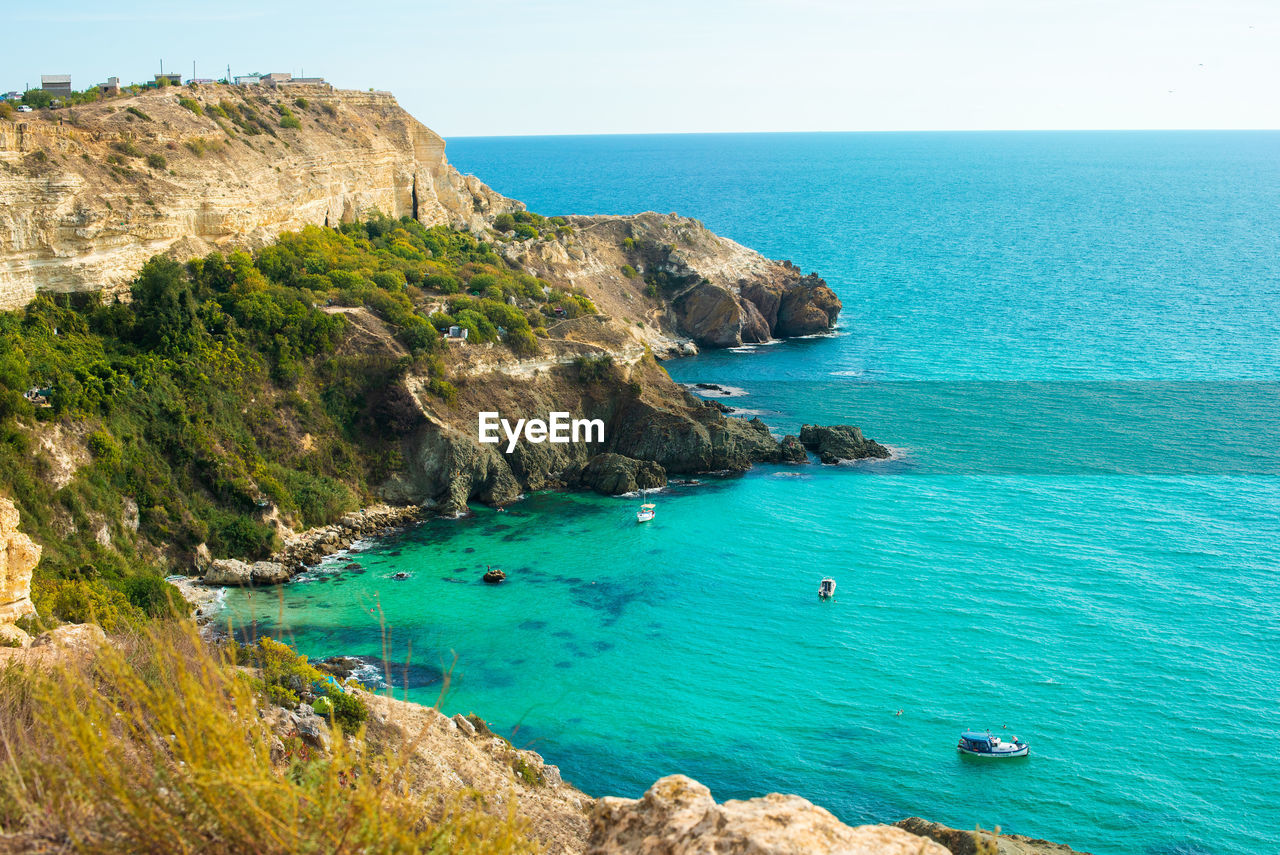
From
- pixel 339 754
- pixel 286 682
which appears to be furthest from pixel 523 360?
pixel 339 754

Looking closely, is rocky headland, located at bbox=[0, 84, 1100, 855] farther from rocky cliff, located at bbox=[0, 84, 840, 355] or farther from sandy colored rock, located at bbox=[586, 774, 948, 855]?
sandy colored rock, located at bbox=[586, 774, 948, 855]

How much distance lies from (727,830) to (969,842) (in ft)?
60.4

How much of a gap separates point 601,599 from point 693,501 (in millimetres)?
17495

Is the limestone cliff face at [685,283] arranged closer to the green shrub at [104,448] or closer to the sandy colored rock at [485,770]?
the green shrub at [104,448]

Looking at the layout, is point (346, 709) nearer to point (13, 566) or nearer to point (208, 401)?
point (13, 566)

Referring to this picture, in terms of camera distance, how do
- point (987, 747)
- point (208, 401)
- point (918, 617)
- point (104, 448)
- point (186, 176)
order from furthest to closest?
1. point (186, 176)
2. point (208, 401)
3. point (104, 448)
4. point (918, 617)
5. point (987, 747)

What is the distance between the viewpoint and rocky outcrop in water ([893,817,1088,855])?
99.9ft

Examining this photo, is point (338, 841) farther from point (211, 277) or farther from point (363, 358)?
point (211, 277)

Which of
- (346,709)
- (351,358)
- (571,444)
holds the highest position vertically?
(351,358)

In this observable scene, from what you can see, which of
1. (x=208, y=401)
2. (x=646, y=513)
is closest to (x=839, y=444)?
(x=646, y=513)

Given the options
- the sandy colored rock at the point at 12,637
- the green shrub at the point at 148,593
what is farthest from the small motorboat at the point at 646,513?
the sandy colored rock at the point at 12,637

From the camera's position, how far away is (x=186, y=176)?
73.0 meters

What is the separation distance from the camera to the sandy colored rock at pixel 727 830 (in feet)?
51.0

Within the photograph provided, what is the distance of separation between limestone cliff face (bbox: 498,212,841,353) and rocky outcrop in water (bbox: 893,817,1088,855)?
8351 cm
